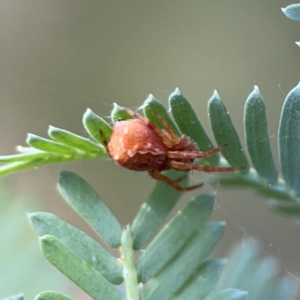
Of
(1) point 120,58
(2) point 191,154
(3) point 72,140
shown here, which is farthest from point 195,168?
(1) point 120,58

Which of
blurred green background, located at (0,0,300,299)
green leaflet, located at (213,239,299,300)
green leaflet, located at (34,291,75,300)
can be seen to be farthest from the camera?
blurred green background, located at (0,0,300,299)

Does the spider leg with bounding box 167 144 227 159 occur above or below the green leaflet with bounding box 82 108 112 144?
below

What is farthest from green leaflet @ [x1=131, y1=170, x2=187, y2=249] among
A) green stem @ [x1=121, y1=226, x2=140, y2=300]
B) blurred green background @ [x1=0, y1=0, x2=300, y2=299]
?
blurred green background @ [x1=0, y1=0, x2=300, y2=299]

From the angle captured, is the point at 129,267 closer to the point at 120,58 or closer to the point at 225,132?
the point at 225,132

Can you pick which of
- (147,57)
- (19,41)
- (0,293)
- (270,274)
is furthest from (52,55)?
(270,274)

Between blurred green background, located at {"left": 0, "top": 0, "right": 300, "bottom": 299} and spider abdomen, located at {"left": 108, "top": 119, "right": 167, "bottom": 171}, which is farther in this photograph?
blurred green background, located at {"left": 0, "top": 0, "right": 300, "bottom": 299}

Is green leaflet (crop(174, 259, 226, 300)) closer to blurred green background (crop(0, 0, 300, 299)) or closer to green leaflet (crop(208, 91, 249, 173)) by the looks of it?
green leaflet (crop(208, 91, 249, 173))

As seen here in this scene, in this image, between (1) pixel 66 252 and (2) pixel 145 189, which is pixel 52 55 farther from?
(1) pixel 66 252

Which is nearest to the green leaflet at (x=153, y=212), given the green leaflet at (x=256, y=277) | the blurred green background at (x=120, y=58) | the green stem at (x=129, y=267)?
the green stem at (x=129, y=267)
